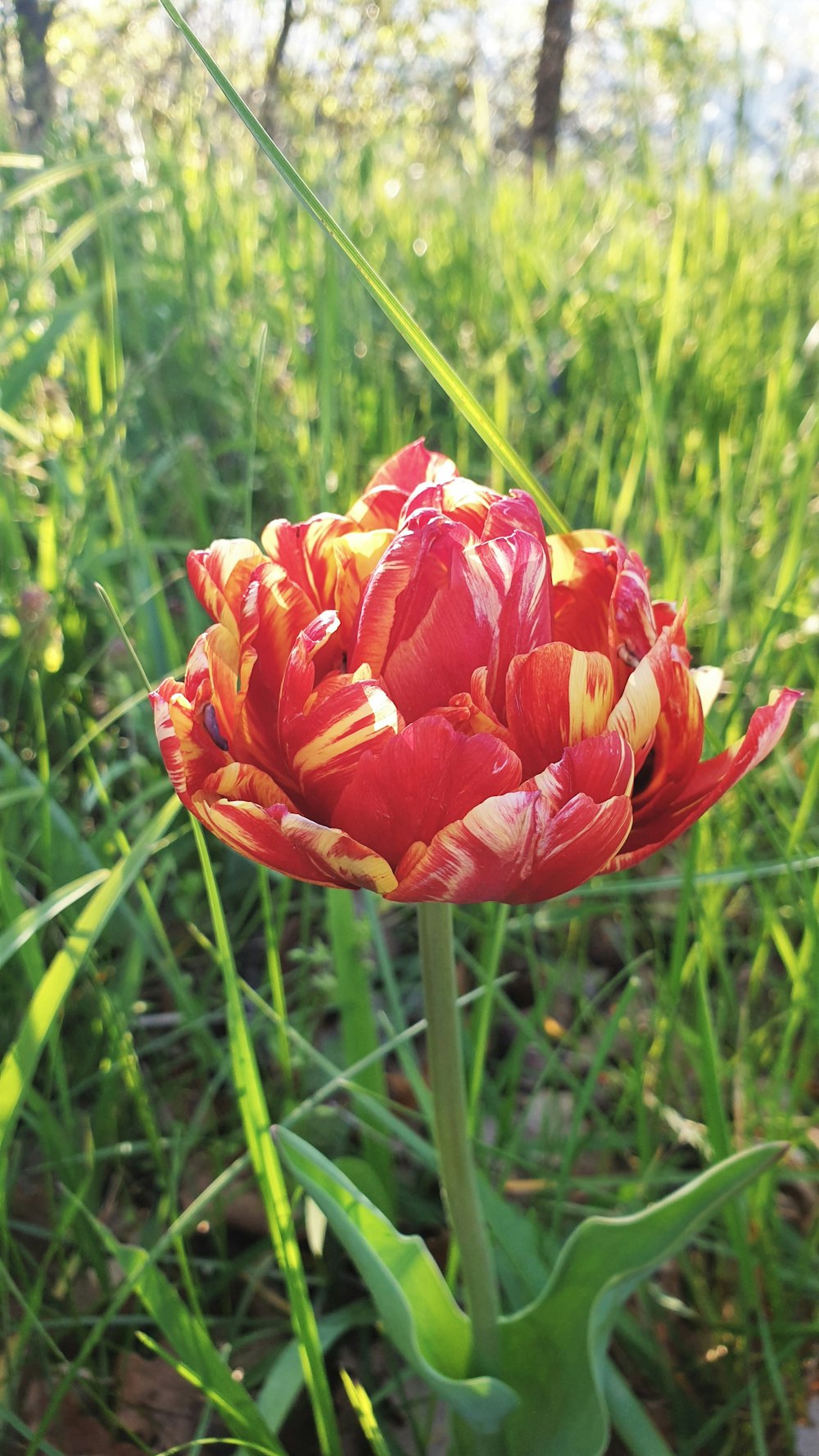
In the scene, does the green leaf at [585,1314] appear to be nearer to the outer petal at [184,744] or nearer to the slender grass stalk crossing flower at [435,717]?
the slender grass stalk crossing flower at [435,717]

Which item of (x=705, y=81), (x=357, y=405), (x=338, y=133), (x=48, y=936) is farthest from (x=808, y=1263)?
(x=338, y=133)

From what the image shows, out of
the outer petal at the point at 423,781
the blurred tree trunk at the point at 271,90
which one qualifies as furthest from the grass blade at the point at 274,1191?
the blurred tree trunk at the point at 271,90

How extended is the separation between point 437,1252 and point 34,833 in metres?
0.46

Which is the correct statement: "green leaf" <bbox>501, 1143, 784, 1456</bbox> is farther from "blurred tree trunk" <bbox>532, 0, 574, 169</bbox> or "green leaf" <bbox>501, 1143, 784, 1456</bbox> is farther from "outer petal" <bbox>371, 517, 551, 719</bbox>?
"blurred tree trunk" <bbox>532, 0, 574, 169</bbox>

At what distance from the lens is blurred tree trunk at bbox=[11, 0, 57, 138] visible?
1593 millimetres

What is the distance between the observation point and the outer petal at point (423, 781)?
38 centimetres

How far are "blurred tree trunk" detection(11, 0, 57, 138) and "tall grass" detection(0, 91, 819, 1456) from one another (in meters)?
0.22

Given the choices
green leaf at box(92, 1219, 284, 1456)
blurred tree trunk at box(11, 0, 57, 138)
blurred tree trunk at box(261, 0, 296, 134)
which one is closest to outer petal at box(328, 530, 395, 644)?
green leaf at box(92, 1219, 284, 1456)

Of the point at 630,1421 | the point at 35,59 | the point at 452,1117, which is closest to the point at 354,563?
the point at 452,1117

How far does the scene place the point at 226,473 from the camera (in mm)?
1499

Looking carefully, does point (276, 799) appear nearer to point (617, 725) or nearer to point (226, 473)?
point (617, 725)

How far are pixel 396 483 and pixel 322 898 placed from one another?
0.54m

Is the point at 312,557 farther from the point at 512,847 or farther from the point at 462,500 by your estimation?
the point at 512,847

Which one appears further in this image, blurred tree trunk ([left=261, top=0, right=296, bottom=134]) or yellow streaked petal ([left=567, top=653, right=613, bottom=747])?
blurred tree trunk ([left=261, top=0, right=296, bottom=134])
